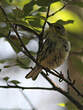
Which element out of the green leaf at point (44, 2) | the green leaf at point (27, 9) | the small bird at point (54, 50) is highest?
the green leaf at point (44, 2)

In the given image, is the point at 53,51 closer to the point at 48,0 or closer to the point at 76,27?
the point at 76,27

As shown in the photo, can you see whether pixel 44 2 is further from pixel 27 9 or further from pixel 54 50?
pixel 54 50

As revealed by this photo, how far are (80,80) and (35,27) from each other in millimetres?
1135

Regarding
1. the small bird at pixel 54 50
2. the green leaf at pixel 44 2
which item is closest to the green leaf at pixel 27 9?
the green leaf at pixel 44 2

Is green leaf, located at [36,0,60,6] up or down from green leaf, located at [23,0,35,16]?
up

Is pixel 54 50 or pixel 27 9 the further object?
pixel 54 50

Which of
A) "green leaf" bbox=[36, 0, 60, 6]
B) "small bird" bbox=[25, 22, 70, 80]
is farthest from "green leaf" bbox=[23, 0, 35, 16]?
"small bird" bbox=[25, 22, 70, 80]

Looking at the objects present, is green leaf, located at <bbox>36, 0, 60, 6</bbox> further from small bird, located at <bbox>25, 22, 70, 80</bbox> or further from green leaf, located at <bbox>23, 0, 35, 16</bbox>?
small bird, located at <bbox>25, 22, 70, 80</bbox>

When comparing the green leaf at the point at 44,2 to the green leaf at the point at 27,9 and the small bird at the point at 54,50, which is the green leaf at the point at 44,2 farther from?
the small bird at the point at 54,50

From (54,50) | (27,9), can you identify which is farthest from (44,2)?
(54,50)

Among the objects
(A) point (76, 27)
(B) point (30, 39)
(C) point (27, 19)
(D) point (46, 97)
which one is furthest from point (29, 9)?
(D) point (46, 97)

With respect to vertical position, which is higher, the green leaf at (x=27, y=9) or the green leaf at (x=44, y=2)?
the green leaf at (x=44, y=2)

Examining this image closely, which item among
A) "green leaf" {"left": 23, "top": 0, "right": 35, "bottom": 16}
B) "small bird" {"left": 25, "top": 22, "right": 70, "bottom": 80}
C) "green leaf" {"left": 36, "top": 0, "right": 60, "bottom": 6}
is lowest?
"small bird" {"left": 25, "top": 22, "right": 70, "bottom": 80}

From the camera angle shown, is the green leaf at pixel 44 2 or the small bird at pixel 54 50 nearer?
the green leaf at pixel 44 2
